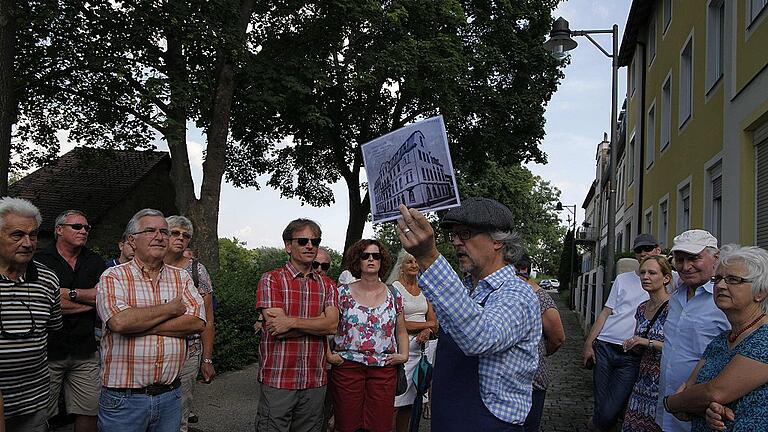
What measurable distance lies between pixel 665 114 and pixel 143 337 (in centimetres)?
1575

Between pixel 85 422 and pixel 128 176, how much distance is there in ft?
96.3

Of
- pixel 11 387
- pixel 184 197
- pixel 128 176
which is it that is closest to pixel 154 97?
pixel 184 197

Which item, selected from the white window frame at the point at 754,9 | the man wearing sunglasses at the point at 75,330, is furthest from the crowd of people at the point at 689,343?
the white window frame at the point at 754,9

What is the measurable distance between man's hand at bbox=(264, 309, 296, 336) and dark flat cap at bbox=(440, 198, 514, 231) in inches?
89.3

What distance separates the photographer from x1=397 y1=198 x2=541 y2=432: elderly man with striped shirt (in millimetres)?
2334

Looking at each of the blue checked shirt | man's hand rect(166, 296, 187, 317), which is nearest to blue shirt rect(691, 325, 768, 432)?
the blue checked shirt

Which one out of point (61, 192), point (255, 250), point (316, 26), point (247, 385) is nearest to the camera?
point (247, 385)

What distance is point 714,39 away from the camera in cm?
1199

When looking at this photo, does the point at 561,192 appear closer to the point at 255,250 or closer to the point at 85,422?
the point at 255,250

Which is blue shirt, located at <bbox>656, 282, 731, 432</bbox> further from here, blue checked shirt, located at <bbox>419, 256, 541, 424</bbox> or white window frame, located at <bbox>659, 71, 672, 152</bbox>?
white window frame, located at <bbox>659, 71, 672, 152</bbox>

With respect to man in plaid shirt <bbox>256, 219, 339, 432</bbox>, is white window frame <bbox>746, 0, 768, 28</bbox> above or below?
above

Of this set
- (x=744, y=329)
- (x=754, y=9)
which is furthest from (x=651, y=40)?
(x=744, y=329)

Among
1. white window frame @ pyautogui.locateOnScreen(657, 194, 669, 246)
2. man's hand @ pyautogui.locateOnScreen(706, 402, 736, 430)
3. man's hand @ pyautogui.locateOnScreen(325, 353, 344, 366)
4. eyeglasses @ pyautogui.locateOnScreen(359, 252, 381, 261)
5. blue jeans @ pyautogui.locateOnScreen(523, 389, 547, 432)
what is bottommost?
blue jeans @ pyautogui.locateOnScreen(523, 389, 547, 432)

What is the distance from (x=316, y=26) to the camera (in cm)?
1797
